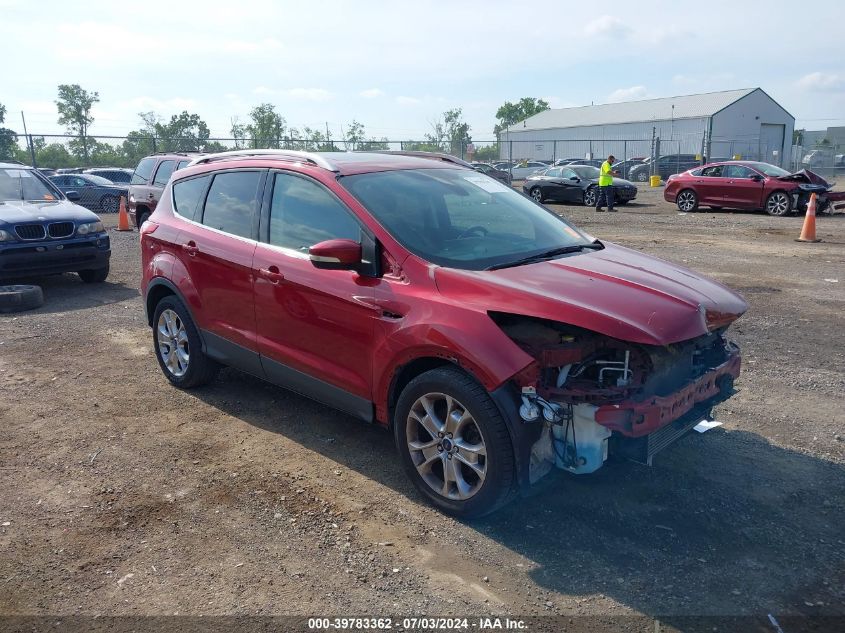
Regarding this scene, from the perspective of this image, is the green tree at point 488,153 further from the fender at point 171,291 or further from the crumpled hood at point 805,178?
the fender at point 171,291

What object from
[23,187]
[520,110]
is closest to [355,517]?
[23,187]

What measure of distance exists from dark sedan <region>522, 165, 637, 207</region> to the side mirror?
20.0 metres

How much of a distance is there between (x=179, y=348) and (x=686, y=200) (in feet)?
60.0

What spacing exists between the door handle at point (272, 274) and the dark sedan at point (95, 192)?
20.3 m

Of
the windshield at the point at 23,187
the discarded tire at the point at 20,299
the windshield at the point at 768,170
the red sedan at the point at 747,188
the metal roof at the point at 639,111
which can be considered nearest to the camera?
the discarded tire at the point at 20,299

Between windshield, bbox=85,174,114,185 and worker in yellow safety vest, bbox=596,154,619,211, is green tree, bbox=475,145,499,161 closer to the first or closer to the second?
worker in yellow safety vest, bbox=596,154,619,211

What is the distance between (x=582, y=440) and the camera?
356 cm

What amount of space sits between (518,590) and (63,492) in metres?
2.74

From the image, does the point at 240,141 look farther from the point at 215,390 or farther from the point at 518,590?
the point at 518,590

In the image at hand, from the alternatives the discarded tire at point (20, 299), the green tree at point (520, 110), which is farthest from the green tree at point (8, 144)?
the green tree at point (520, 110)

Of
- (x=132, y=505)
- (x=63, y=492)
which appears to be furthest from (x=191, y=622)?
(x=63, y=492)

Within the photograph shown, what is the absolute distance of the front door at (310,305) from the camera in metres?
4.21

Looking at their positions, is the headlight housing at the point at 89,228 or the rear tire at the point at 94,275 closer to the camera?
the headlight housing at the point at 89,228

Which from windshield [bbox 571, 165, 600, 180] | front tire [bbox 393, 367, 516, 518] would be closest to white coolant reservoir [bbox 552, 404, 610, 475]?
front tire [bbox 393, 367, 516, 518]
